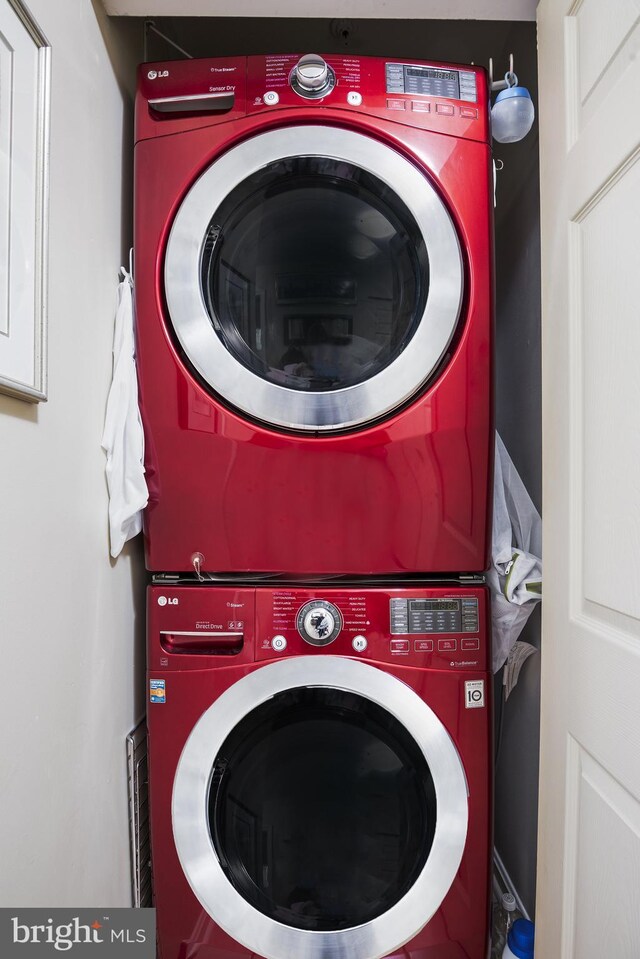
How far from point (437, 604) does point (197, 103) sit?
45.0 inches

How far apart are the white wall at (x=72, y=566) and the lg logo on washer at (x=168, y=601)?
87mm

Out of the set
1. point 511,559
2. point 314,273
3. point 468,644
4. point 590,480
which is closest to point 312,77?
point 314,273

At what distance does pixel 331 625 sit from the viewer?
1222 mm

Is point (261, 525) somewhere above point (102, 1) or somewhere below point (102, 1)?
below

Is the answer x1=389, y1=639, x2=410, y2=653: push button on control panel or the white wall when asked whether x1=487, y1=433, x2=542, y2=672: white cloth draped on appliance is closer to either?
x1=389, y1=639, x2=410, y2=653: push button on control panel

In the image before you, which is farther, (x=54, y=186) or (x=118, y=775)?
(x=118, y=775)

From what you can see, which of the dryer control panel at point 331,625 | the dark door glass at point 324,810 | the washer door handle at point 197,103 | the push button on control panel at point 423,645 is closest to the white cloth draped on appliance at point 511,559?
the dryer control panel at point 331,625

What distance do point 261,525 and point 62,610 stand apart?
1.34 feet

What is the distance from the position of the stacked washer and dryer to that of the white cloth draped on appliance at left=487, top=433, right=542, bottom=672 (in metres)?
0.10

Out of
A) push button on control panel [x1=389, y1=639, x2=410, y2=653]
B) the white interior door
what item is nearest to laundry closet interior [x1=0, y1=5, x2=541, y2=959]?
push button on control panel [x1=389, y1=639, x2=410, y2=653]

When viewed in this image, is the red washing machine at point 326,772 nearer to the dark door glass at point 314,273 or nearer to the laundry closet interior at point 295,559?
the laundry closet interior at point 295,559

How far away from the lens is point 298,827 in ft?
4.00

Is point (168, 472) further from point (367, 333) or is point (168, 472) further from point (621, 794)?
point (621, 794)

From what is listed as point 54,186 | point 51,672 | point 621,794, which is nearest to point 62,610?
point 51,672
